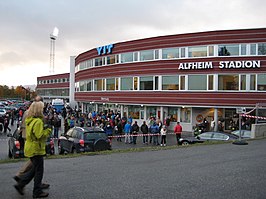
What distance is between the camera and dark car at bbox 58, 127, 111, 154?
1309 centimetres

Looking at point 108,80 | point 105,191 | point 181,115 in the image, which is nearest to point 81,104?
point 108,80

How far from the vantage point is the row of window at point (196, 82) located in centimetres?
2762

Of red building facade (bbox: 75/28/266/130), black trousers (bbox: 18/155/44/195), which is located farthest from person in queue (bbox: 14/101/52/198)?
red building facade (bbox: 75/28/266/130)

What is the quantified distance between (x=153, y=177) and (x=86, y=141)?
622 centimetres

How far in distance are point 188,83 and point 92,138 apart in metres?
18.5

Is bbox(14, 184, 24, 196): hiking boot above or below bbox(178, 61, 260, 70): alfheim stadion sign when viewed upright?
below

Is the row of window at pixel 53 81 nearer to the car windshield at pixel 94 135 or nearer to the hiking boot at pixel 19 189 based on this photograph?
the car windshield at pixel 94 135

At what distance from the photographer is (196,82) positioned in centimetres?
2980

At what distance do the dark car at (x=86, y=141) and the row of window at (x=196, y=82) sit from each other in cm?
1764

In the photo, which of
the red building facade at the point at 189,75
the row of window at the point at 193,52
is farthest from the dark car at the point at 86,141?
the row of window at the point at 193,52

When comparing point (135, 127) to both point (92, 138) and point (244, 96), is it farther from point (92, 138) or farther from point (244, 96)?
point (244, 96)

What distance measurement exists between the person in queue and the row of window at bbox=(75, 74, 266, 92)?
24.9 m

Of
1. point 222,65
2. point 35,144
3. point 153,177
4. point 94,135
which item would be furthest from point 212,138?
point 222,65

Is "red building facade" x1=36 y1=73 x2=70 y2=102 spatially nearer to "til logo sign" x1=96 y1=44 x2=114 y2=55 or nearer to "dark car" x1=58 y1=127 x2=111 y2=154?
"til logo sign" x1=96 y1=44 x2=114 y2=55
